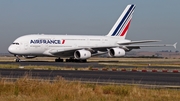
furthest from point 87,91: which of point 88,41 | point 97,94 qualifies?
point 88,41

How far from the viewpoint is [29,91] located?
59.5 feet

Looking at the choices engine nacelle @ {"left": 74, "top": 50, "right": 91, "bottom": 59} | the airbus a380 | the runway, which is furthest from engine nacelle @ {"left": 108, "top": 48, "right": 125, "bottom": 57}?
the runway

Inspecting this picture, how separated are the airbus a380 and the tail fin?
1.66 ft

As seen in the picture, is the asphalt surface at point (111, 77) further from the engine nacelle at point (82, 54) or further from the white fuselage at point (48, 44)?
the engine nacelle at point (82, 54)

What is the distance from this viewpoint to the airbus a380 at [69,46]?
61.1 meters

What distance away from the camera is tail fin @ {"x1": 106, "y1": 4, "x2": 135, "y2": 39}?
70562 millimetres

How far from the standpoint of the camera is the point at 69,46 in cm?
6506

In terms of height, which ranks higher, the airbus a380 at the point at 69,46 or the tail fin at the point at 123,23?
the tail fin at the point at 123,23

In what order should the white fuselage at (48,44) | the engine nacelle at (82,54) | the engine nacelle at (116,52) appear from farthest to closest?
the engine nacelle at (116,52), the engine nacelle at (82,54), the white fuselage at (48,44)

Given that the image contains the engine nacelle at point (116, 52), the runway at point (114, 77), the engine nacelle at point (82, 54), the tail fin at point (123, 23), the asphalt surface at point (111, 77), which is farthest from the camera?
the tail fin at point (123, 23)

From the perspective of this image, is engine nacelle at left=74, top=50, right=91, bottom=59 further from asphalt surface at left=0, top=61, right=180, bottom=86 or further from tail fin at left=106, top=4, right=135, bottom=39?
asphalt surface at left=0, top=61, right=180, bottom=86

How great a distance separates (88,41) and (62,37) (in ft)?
15.6

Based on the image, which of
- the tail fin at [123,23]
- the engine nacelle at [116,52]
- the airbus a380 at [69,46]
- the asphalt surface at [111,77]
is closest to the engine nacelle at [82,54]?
the airbus a380 at [69,46]

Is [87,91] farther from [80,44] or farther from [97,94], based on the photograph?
[80,44]
